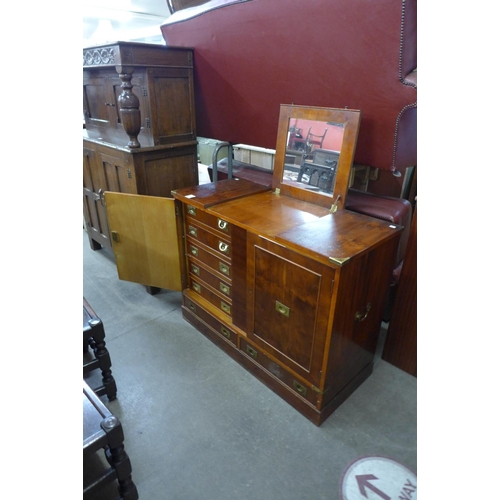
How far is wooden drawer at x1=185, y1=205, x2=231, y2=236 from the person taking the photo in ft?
5.50

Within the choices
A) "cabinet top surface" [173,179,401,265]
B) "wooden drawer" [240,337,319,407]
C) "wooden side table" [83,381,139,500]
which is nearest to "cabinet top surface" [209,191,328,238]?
"cabinet top surface" [173,179,401,265]

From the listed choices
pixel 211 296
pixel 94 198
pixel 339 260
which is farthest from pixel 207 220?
pixel 94 198

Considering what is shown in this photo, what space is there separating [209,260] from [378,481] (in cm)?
126

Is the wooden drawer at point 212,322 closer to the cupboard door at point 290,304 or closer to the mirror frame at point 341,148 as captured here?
the cupboard door at point 290,304

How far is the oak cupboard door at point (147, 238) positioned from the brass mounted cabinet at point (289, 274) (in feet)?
0.05

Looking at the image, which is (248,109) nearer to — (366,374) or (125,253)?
(125,253)

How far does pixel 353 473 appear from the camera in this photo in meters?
1.34

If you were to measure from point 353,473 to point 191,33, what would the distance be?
2.62 metres

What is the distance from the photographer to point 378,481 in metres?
1.32

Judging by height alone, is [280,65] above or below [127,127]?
above

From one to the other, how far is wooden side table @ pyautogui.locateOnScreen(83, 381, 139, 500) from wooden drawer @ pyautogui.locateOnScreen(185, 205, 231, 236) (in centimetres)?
89

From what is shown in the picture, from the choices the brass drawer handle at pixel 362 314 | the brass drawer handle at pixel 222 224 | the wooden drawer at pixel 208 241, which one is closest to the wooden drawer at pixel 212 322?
the wooden drawer at pixel 208 241
